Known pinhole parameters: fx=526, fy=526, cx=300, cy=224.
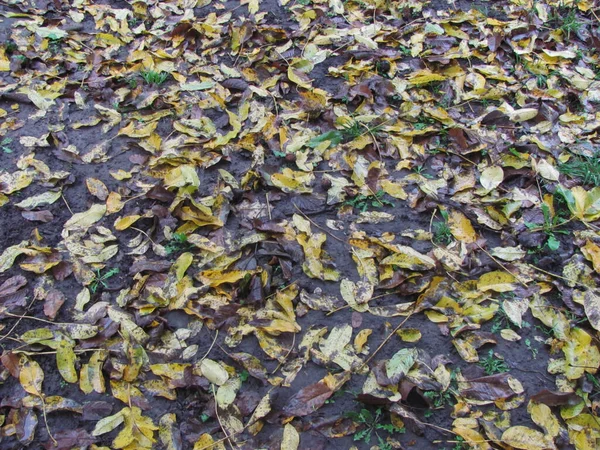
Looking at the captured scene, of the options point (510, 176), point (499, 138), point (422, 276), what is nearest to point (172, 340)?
point (422, 276)

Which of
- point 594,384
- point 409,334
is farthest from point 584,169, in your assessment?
point 409,334

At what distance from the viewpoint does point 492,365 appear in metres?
1.82

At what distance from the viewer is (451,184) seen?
242cm

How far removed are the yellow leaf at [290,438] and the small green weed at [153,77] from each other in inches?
81.7

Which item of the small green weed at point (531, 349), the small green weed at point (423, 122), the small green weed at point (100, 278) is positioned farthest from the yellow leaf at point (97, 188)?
the small green weed at point (531, 349)

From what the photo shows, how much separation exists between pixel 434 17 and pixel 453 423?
2.60 metres

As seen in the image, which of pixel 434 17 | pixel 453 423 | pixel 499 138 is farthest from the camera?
pixel 434 17

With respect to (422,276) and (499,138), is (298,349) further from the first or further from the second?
(499,138)

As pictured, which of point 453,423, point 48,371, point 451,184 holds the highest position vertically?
point 451,184

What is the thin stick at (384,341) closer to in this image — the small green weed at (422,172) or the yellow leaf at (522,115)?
the small green weed at (422,172)

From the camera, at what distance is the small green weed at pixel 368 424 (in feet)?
5.53

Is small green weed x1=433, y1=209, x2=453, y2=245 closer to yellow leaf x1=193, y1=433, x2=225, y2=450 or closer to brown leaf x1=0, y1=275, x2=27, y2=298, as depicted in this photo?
yellow leaf x1=193, y1=433, x2=225, y2=450

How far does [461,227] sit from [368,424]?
94 centimetres

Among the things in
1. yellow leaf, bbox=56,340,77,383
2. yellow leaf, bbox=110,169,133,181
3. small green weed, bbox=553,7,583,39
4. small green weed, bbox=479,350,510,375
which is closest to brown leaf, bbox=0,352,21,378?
yellow leaf, bbox=56,340,77,383
